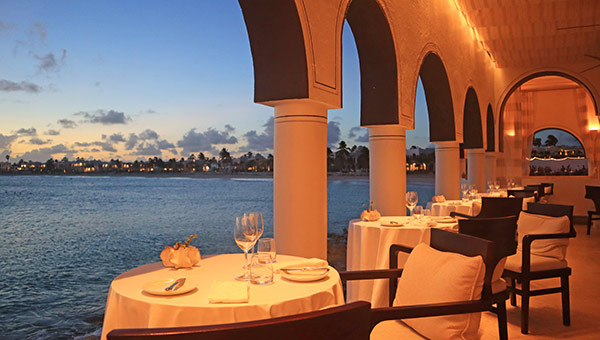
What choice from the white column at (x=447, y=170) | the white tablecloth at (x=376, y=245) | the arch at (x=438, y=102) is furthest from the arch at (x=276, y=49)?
the white column at (x=447, y=170)

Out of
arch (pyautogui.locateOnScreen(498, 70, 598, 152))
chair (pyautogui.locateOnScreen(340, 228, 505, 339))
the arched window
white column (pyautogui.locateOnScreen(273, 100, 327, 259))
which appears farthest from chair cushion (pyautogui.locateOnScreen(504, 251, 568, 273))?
the arched window

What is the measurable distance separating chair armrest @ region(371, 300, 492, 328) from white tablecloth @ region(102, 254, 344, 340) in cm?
19

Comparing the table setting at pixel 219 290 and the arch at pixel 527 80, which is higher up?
the arch at pixel 527 80

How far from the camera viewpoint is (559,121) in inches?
614

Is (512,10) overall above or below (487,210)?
above

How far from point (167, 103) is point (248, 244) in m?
41.5

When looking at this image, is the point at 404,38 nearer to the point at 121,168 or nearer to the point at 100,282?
the point at 100,282

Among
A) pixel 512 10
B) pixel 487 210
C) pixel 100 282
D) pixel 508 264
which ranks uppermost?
pixel 512 10

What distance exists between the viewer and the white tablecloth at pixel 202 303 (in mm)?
1390

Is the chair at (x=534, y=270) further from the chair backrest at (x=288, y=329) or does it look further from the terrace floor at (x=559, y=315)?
the chair backrest at (x=288, y=329)

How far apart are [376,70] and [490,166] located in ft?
26.8

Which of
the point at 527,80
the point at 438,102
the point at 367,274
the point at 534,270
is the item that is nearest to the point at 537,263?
the point at 534,270

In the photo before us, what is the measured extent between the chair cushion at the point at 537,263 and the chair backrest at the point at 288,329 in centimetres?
275

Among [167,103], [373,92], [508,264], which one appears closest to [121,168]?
[167,103]
